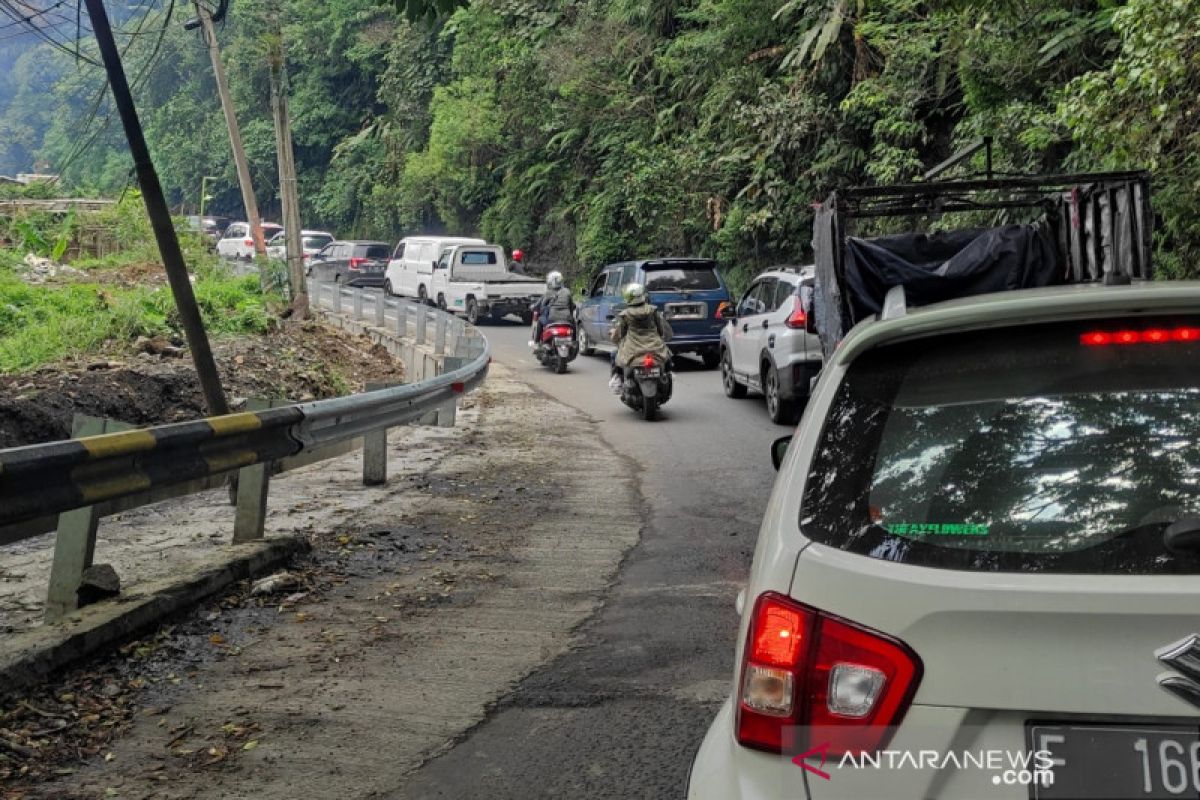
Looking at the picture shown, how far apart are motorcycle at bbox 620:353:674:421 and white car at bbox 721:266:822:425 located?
4.11 ft

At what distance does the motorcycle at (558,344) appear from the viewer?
22.0 m

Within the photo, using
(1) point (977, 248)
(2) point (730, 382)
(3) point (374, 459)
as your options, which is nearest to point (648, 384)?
(2) point (730, 382)

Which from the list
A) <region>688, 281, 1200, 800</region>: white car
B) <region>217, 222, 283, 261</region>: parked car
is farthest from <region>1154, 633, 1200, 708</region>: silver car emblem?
<region>217, 222, 283, 261</region>: parked car

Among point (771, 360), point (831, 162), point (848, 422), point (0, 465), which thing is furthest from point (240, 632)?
point (831, 162)

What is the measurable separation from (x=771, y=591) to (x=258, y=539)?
5.50 metres

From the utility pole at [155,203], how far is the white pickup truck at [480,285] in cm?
2367

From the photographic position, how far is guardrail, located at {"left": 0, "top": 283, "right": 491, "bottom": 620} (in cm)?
498

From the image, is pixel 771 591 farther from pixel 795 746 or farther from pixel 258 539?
pixel 258 539

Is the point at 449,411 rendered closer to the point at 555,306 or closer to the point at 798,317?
the point at 798,317

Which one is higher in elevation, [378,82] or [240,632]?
[378,82]

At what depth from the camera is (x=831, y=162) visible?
996 inches

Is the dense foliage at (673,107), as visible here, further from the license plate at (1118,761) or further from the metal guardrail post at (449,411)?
the license plate at (1118,761)

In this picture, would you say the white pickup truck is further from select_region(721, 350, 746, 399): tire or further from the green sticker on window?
the green sticker on window

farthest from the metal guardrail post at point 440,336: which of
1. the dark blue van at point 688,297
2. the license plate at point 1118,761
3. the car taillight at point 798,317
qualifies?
the license plate at point 1118,761
